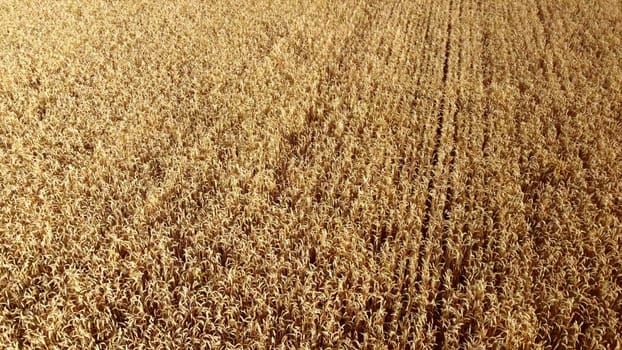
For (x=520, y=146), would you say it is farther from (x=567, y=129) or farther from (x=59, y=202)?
(x=59, y=202)

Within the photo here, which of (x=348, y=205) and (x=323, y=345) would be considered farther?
(x=348, y=205)

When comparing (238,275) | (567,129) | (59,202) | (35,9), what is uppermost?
(35,9)

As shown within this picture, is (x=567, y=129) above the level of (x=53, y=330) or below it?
below

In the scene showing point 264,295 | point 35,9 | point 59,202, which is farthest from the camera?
point 35,9

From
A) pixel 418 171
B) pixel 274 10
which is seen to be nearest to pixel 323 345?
pixel 418 171

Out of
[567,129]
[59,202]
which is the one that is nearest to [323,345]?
[59,202]

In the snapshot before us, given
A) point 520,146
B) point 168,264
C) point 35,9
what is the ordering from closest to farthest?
point 168,264 → point 520,146 → point 35,9
